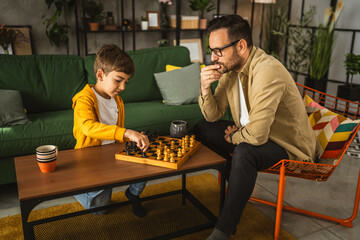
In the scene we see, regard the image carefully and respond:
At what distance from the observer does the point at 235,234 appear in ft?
6.09


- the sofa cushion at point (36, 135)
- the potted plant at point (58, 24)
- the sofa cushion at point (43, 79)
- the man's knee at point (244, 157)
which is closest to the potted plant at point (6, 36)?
the potted plant at point (58, 24)

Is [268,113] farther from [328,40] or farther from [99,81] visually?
[328,40]

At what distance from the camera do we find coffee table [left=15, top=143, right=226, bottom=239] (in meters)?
1.28

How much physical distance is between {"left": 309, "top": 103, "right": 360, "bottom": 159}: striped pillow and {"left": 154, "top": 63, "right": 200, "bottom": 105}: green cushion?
1.15 meters

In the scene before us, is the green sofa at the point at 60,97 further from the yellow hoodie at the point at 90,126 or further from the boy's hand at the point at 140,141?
the boy's hand at the point at 140,141

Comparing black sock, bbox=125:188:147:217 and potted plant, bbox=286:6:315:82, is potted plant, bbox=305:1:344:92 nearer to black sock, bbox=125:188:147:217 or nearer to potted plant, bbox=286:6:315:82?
potted plant, bbox=286:6:315:82

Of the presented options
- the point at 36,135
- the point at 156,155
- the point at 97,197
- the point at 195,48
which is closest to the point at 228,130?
the point at 156,155

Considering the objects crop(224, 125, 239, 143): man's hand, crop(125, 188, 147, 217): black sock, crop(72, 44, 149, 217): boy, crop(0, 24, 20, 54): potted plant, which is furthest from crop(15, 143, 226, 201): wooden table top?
crop(0, 24, 20, 54): potted plant

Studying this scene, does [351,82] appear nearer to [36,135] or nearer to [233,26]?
[233,26]

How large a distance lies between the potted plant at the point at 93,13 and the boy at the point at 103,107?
261cm

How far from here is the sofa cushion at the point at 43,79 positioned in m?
2.61

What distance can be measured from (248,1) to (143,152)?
15.0 ft

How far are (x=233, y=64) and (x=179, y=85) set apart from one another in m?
1.10

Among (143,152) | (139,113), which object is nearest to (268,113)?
(143,152)
